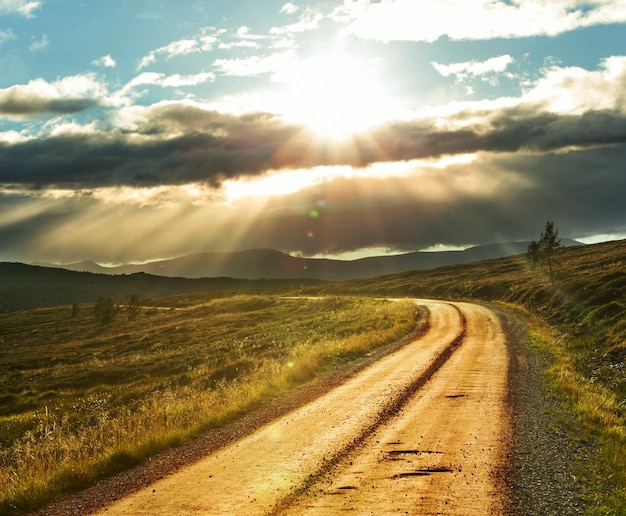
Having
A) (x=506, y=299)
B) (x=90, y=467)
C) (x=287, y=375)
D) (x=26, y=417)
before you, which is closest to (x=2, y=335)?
(x=26, y=417)

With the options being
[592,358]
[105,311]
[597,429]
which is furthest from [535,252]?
[105,311]

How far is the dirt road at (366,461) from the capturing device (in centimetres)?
938

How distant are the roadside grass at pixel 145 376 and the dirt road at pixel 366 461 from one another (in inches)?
91.9

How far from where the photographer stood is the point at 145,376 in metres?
43.6

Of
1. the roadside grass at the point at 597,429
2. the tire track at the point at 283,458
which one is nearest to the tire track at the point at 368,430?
the tire track at the point at 283,458

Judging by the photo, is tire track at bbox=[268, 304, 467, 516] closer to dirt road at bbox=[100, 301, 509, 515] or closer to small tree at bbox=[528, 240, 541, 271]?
dirt road at bbox=[100, 301, 509, 515]

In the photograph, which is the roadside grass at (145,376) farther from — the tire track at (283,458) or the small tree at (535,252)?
the small tree at (535,252)

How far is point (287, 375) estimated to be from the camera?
22750 millimetres

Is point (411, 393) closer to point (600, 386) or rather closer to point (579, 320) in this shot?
point (600, 386)

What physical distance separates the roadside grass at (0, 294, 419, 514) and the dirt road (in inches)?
91.9

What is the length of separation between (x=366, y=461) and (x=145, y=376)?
35.6 m

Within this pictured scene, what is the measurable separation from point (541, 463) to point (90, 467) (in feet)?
31.6

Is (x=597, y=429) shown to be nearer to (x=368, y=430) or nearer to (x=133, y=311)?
(x=368, y=430)

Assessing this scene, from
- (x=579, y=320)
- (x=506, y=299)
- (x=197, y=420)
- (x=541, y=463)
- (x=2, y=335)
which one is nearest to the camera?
(x=541, y=463)
